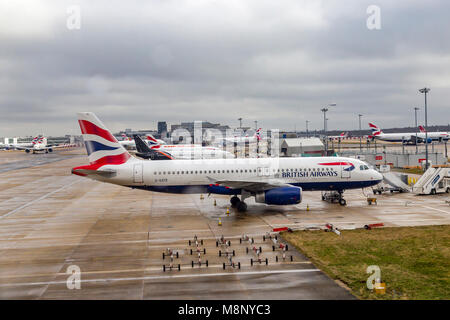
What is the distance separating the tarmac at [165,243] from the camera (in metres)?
16.4

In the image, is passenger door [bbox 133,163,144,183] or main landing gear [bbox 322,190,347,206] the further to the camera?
main landing gear [bbox 322,190,347,206]

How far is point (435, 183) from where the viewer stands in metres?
39.3

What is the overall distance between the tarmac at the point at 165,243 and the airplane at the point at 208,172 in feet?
7.45

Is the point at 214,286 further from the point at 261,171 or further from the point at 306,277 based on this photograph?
the point at 261,171

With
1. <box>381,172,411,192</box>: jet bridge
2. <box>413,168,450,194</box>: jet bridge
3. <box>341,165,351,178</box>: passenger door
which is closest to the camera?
<box>341,165,351,178</box>: passenger door

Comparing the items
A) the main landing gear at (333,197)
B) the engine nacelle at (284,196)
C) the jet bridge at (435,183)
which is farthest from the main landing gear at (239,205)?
the jet bridge at (435,183)

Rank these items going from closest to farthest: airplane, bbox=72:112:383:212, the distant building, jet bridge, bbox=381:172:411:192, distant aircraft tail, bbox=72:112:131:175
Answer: distant aircraft tail, bbox=72:112:131:175 → airplane, bbox=72:112:383:212 → jet bridge, bbox=381:172:411:192 → the distant building

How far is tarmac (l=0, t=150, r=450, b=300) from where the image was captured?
16.4 meters

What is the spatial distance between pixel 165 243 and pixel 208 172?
11171 mm

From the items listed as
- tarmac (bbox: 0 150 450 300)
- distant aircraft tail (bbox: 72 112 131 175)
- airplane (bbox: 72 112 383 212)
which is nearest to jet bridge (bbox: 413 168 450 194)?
tarmac (bbox: 0 150 450 300)

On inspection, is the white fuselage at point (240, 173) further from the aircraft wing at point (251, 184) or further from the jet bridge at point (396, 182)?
the jet bridge at point (396, 182)

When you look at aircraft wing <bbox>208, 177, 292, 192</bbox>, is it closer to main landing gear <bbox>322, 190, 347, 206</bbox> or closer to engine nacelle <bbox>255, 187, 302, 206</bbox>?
engine nacelle <bbox>255, 187, 302, 206</bbox>

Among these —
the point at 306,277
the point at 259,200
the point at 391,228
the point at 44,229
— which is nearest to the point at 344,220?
the point at 391,228

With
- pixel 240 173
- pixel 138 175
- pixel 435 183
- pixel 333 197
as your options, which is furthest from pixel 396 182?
pixel 138 175
